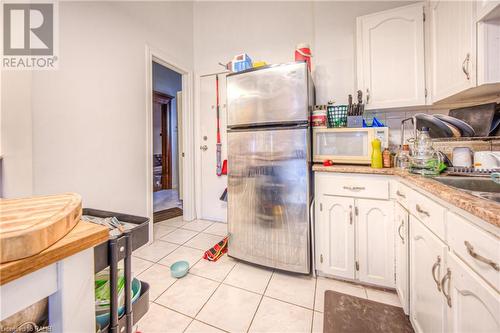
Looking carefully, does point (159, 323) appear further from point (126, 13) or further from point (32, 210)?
point (126, 13)

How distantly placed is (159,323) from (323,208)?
1.28 m

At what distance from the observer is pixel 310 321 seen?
1200 mm

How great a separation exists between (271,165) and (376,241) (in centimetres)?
89

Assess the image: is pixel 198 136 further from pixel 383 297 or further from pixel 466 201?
pixel 466 201

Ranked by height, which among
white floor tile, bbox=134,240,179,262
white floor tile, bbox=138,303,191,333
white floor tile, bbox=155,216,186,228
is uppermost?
white floor tile, bbox=155,216,186,228

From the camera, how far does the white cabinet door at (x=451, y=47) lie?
1135mm

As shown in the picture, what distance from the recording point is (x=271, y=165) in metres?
1.61

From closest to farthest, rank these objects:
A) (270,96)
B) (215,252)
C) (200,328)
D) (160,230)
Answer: (200,328) → (270,96) → (215,252) → (160,230)

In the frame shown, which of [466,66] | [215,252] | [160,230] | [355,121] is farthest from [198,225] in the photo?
[466,66]

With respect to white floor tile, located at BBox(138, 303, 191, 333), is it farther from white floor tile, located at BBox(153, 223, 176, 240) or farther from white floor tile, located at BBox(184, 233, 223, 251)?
white floor tile, located at BBox(153, 223, 176, 240)

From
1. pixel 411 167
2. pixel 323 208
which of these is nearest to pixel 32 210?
pixel 323 208

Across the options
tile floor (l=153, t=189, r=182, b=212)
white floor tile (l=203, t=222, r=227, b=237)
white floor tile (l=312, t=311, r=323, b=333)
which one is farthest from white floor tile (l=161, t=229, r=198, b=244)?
white floor tile (l=312, t=311, r=323, b=333)

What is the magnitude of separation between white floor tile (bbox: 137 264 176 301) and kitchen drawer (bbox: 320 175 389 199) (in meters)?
1.37

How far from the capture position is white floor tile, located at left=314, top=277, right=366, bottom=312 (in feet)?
4.50
